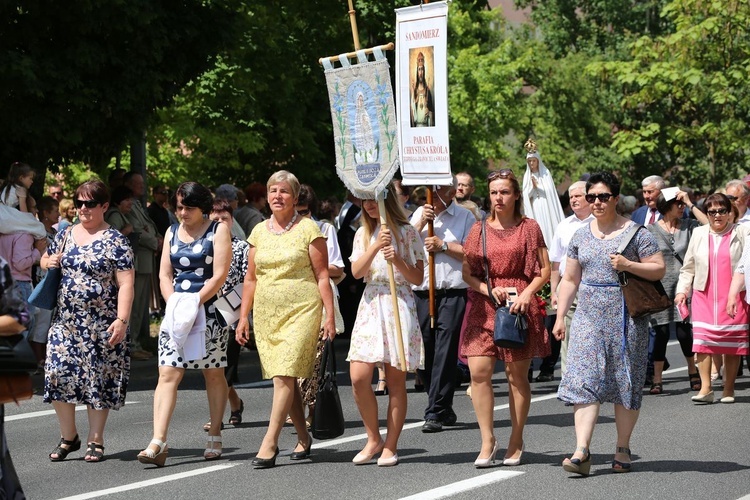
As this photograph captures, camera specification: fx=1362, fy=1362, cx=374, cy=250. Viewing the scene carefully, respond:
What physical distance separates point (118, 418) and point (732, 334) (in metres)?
5.56

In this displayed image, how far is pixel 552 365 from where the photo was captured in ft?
46.7

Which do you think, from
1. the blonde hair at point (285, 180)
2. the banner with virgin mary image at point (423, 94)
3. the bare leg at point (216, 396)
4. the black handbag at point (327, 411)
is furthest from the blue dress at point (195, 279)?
the banner with virgin mary image at point (423, 94)

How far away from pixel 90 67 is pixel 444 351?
6706 millimetres

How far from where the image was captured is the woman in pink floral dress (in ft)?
29.2

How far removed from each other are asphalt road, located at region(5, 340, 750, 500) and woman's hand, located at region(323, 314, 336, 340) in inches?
33.3

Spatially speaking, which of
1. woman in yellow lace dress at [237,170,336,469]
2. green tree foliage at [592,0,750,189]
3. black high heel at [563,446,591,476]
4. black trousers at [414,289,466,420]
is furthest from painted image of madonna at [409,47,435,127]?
green tree foliage at [592,0,750,189]

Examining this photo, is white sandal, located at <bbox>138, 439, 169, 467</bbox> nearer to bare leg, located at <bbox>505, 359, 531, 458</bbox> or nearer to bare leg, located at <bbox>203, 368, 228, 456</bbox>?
bare leg, located at <bbox>203, 368, 228, 456</bbox>

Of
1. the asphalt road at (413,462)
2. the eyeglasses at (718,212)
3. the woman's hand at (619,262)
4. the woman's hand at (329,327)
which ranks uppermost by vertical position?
the eyeglasses at (718,212)

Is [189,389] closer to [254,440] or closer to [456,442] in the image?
[254,440]

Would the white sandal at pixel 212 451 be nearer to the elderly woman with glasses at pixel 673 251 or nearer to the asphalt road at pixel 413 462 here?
the asphalt road at pixel 413 462

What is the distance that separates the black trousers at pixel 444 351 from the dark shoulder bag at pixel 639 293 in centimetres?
248

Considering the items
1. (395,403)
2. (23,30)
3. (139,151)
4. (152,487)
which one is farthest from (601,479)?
(139,151)

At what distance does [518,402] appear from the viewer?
8836 mm

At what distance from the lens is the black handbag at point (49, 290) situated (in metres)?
9.38
